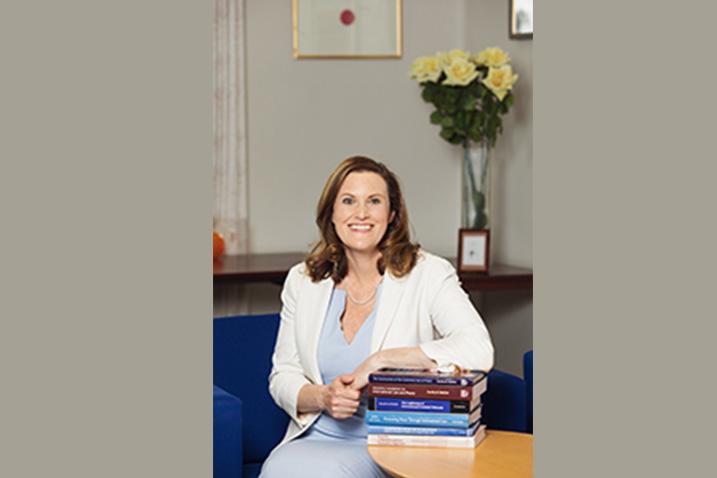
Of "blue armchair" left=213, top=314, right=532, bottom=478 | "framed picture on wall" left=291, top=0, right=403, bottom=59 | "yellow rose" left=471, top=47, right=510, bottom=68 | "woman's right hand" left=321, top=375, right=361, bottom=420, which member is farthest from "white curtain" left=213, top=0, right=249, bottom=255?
"woman's right hand" left=321, top=375, right=361, bottom=420

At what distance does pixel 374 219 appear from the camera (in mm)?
2941

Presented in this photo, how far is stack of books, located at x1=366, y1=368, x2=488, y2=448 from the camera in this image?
234cm

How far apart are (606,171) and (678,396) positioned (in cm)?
15

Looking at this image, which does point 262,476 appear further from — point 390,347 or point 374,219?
point 374,219

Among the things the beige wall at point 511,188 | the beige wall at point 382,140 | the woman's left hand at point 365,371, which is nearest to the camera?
the woman's left hand at point 365,371

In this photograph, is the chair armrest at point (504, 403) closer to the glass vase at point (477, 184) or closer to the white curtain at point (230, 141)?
the glass vase at point (477, 184)

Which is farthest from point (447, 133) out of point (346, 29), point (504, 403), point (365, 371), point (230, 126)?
point (365, 371)

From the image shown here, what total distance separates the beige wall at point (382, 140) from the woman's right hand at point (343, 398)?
6.21 ft

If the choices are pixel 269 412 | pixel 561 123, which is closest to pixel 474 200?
pixel 269 412

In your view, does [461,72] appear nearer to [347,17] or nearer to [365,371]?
[347,17]

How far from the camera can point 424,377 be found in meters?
2.35

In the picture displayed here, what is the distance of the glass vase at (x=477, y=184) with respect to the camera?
4.21 metres

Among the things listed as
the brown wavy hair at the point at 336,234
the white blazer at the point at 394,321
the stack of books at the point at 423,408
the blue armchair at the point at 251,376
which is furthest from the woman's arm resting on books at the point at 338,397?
the blue armchair at the point at 251,376

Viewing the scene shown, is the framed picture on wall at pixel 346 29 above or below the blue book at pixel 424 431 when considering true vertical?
above
